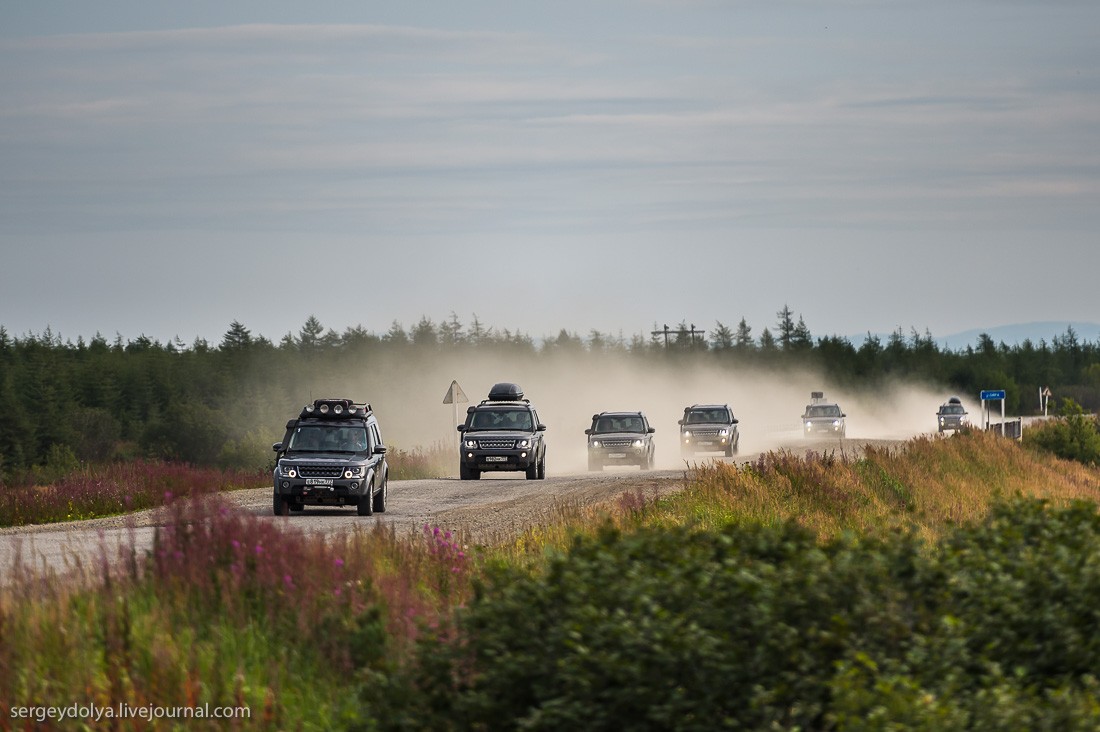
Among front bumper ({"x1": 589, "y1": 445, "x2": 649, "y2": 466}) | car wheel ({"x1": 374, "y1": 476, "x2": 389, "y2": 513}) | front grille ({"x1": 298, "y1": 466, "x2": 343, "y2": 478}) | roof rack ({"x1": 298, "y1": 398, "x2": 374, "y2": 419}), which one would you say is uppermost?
roof rack ({"x1": 298, "y1": 398, "x2": 374, "y2": 419})

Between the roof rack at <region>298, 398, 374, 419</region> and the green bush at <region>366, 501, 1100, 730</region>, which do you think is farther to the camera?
the roof rack at <region>298, 398, 374, 419</region>

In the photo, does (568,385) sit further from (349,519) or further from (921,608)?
(921,608)

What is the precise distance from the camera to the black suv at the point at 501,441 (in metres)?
36.9

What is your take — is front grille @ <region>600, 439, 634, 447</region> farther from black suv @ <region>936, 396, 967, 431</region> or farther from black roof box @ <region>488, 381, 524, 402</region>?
black suv @ <region>936, 396, 967, 431</region>

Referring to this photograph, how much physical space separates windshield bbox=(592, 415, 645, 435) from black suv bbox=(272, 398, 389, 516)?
737 inches

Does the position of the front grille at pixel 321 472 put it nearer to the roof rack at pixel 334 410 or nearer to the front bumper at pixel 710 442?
the roof rack at pixel 334 410

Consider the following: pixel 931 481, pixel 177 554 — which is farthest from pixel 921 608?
pixel 931 481

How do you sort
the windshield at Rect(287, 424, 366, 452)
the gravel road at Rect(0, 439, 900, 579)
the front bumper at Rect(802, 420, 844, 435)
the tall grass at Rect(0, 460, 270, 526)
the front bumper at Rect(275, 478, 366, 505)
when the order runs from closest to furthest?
the gravel road at Rect(0, 439, 900, 579) → the front bumper at Rect(275, 478, 366, 505) → the windshield at Rect(287, 424, 366, 452) → the tall grass at Rect(0, 460, 270, 526) → the front bumper at Rect(802, 420, 844, 435)

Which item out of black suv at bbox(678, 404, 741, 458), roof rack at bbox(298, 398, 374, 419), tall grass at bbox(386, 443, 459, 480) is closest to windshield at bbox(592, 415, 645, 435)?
tall grass at bbox(386, 443, 459, 480)

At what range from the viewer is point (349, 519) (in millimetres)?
23641

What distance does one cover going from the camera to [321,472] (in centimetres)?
2480

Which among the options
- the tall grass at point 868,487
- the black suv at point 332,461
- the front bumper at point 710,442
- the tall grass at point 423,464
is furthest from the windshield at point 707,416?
the black suv at point 332,461

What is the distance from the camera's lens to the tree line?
11294 centimetres

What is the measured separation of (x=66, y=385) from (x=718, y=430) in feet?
280
